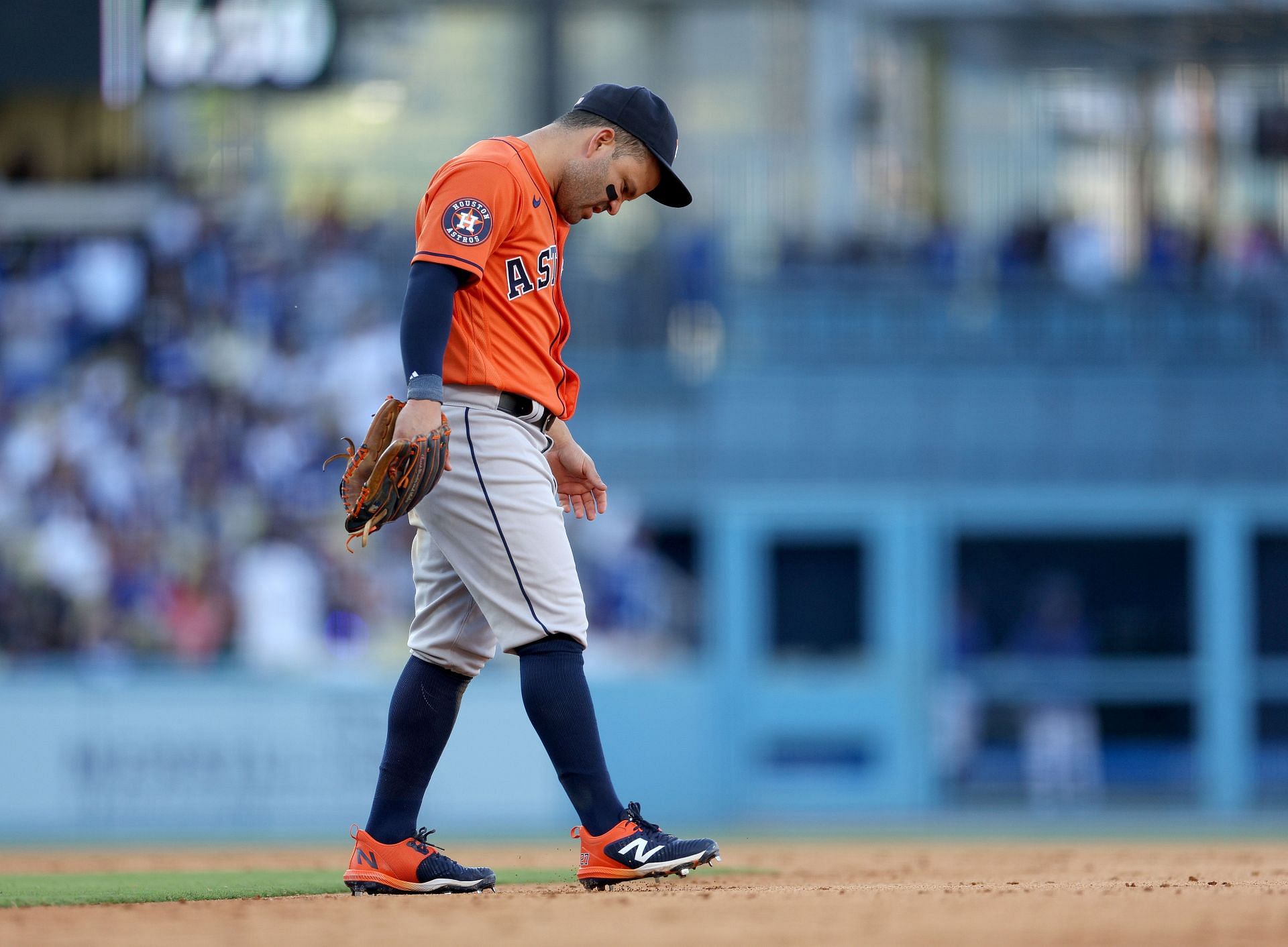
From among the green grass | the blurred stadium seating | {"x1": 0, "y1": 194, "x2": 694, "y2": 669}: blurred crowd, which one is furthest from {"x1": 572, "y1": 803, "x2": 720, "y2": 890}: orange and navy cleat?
{"x1": 0, "y1": 194, "x2": 694, "y2": 669}: blurred crowd

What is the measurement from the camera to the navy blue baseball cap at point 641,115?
4668 mm

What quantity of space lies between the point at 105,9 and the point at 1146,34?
9342mm

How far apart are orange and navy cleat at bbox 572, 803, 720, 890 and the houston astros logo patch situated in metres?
1.50

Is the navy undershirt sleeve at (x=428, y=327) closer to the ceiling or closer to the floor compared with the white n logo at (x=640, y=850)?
closer to the ceiling

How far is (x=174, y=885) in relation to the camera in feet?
17.2

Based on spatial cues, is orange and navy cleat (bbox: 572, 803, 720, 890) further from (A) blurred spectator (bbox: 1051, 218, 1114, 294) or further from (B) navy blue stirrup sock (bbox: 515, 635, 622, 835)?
(A) blurred spectator (bbox: 1051, 218, 1114, 294)

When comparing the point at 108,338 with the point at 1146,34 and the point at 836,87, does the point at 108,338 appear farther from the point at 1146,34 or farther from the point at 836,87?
the point at 1146,34

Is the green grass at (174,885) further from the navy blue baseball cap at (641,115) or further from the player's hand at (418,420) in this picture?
the navy blue baseball cap at (641,115)

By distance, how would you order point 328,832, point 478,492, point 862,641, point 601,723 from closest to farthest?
point 478,492
point 328,832
point 601,723
point 862,641

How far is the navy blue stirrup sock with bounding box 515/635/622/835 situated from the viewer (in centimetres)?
451

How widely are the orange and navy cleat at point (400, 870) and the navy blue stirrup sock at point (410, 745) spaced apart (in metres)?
0.03

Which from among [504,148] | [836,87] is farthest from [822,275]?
[504,148]

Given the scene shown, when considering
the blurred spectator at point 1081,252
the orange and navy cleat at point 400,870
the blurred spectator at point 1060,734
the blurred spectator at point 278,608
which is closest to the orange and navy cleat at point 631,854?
the orange and navy cleat at point 400,870

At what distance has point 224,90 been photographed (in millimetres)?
13555
